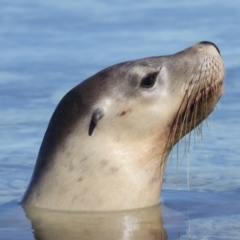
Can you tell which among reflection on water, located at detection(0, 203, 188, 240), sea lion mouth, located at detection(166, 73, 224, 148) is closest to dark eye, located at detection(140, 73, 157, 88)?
sea lion mouth, located at detection(166, 73, 224, 148)

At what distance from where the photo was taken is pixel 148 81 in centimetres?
909

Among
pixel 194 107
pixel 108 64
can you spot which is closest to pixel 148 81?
pixel 194 107

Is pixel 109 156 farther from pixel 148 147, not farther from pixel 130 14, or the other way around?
pixel 130 14

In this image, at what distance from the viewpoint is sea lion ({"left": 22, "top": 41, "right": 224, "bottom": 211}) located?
893 centimetres

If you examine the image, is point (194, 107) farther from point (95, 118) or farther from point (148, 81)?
point (95, 118)

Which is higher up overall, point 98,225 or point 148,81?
point 148,81

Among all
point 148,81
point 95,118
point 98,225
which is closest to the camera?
point 98,225

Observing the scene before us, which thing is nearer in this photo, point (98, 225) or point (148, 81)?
point (98, 225)

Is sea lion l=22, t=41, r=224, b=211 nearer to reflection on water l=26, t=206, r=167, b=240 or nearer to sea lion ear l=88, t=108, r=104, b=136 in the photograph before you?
sea lion ear l=88, t=108, r=104, b=136

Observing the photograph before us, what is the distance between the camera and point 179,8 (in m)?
15.9

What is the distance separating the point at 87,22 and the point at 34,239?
23.7 feet

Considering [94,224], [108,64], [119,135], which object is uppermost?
[119,135]

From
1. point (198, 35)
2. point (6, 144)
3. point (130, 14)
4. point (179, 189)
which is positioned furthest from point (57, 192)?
point (130, 14)

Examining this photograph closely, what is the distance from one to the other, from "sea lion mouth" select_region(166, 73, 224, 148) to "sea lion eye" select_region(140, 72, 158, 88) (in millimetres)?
261
